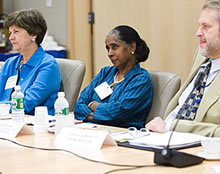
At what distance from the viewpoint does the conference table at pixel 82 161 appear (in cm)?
171

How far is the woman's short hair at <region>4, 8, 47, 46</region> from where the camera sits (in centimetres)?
352

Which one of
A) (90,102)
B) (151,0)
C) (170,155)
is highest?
(151,0)

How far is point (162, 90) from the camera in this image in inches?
117

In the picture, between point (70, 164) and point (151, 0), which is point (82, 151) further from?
point (151, 0)

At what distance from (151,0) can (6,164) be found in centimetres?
308

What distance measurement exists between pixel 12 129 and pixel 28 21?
1388mm

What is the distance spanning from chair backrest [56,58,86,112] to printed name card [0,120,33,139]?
1.05 m

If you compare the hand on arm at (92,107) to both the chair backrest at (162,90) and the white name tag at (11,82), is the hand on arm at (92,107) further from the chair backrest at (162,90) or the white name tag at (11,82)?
the white name tag at (11,82)

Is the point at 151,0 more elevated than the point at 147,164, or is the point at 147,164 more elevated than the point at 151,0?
the point at 151,0

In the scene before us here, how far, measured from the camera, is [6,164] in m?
1.84

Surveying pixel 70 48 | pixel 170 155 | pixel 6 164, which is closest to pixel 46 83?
pixel 6 164

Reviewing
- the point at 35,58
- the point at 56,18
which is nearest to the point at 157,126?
the point at 35,58

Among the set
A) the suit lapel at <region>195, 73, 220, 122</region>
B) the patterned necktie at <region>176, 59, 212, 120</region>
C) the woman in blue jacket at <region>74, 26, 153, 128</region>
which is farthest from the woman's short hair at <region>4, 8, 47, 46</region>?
the suit lapel at <region>195, 73, 220, 122</region>

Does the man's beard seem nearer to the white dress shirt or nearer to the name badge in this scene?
the white dress shirt
